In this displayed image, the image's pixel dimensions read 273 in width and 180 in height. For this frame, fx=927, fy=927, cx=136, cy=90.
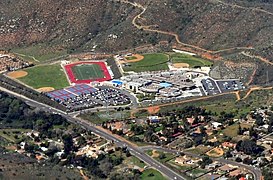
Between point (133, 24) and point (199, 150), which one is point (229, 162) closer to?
point (199, 150)

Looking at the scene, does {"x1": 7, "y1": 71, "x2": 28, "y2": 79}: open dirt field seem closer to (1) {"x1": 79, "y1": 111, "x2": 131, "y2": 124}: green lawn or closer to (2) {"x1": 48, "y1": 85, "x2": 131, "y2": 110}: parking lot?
(2) {"x1": 48, "y1": 85, "x2": 131, "y2": 110}: parking lot

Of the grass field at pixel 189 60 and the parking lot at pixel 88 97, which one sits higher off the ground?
the grass field at pixel 189 60

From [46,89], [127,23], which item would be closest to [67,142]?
[46,89]

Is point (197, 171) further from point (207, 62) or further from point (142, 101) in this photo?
point (207, 62)

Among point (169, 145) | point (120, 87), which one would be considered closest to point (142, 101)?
point (120, 87)

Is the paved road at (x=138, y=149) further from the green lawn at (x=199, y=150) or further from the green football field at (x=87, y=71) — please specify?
the green football field at (x=87, y=71)

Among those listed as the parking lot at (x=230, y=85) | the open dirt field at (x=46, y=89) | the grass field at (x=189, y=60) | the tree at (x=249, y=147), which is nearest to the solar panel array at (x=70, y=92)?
the open dirt field at (x=46, y=89)

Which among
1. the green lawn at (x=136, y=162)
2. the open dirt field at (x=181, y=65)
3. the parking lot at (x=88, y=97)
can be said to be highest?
the open dirt field at (x=181, y=65)
